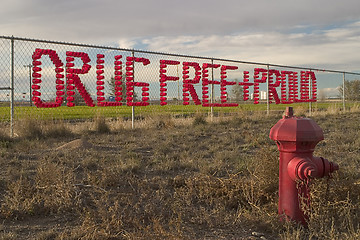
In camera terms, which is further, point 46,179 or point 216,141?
point 216,141

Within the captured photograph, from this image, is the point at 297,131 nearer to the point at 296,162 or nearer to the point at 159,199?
the point at 296,162

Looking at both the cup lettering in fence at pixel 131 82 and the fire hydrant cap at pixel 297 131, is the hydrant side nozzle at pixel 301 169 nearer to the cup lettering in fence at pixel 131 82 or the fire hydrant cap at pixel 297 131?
the fire hydrant cap at pixel 297 131

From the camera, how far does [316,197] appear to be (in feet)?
10.8

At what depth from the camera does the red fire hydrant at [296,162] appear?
3.11 metres

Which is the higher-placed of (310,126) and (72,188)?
(310,126)

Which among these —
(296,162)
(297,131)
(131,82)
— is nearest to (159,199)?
(296,162)

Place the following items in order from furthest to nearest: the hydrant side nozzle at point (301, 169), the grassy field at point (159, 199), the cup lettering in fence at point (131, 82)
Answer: the cup lettering in fence at point (131, 82), the grassy field at point (159, 199), the hydrant side nozzle at point (301, 169)

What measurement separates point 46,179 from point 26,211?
781 mm

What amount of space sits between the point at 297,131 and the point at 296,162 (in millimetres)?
276

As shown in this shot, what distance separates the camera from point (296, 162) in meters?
3.15

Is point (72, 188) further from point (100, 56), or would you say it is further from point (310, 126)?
point (100, 56)

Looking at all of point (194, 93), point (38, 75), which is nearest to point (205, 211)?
point (38, 75)

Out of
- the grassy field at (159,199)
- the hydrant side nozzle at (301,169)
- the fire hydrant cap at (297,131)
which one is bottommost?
the grassy field at (159,199)

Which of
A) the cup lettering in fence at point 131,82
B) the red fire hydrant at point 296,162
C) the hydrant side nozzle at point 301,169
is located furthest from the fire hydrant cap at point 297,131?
the cup lettering in fence at point 131,82
